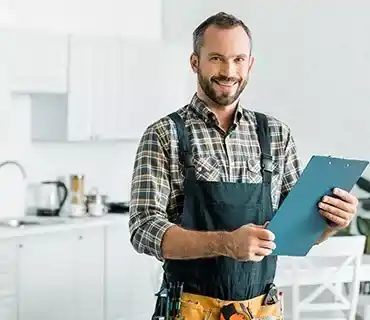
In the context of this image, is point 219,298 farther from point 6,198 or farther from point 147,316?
point 147,316

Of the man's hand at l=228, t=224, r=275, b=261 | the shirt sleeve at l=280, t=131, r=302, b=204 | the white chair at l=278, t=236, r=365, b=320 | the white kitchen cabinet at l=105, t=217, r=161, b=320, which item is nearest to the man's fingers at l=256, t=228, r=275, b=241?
the man's hand at l=228, t=224, r=275, b=261

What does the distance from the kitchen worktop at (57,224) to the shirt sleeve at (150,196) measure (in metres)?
2.37

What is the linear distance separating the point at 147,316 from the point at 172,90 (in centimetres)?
161

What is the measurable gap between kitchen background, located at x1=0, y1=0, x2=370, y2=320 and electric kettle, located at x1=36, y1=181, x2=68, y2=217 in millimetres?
68

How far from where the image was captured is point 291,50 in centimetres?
540

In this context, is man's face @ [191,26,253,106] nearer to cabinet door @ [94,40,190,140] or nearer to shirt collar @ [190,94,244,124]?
shirt collar @ [190,94,244,124]

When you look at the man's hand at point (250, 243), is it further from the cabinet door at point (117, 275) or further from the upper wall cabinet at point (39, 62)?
the cabinet door at point (117, 275)

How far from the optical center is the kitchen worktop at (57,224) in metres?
4.35

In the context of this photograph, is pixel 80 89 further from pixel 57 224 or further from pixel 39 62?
pixel 57 224

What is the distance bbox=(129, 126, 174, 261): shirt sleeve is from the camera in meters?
1.97

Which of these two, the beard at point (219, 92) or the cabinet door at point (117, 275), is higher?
the beard at point (219, 92)

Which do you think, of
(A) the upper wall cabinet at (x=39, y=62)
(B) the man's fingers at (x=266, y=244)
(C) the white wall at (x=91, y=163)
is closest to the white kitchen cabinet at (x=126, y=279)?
(C) the white wall at (x=91, y=163)

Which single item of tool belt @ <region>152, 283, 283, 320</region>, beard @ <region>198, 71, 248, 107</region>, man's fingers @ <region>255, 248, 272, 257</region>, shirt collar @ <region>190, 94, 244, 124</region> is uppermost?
beard @ <region>198, 71, 248, 107</region>

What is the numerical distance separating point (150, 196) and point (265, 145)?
1.22ft
